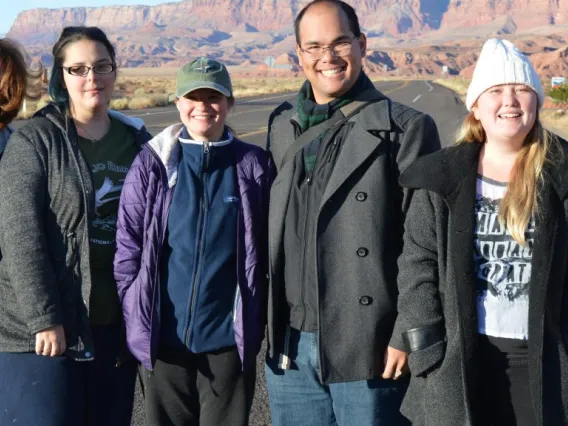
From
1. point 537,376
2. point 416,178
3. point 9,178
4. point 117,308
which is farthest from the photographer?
point 117,308

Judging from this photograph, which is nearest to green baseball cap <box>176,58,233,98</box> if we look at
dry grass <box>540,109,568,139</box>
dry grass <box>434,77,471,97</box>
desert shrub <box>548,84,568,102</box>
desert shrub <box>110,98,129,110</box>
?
dry grass <box>540,109,568,139</box>

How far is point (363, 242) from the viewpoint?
2.74 m

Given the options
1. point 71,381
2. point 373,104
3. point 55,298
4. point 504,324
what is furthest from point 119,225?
point 504,324

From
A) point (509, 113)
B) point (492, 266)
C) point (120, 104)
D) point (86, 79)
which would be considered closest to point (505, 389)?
point (492, 266)

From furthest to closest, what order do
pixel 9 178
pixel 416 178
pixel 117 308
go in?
pixel 117 308 → pixel 9 178 → pixel 416 178

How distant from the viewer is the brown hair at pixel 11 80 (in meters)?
3.13

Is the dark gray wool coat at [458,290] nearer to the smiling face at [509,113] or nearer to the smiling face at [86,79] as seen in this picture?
the smiling face at [509,113]

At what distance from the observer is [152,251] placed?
2.88 metres

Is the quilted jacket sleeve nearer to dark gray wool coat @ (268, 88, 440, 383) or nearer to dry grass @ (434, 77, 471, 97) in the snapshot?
dark gray wool coat @ (268, 88, 440, 383)

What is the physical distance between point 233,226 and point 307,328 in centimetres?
48

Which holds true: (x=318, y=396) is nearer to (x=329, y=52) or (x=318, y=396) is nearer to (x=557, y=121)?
(x=329, y=52)

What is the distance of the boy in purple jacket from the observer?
2904mm

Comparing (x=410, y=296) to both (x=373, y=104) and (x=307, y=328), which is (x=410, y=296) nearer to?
(x=307, y=328)

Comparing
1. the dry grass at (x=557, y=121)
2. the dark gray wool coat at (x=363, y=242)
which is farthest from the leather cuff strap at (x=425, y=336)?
the dry grass at (x=557, y=121)
